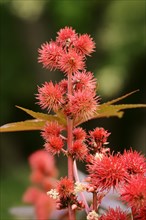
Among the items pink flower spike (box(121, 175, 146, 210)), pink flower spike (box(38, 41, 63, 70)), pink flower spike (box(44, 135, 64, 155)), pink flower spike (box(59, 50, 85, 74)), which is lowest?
pink flower spike (box(121, 175, 146, 210))

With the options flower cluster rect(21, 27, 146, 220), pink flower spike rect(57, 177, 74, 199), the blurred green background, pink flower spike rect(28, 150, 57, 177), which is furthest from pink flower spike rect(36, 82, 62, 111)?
the blurred green background

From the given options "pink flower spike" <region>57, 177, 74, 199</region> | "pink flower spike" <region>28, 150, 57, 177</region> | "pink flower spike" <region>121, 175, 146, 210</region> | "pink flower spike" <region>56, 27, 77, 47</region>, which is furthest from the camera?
"pink flower spike" <region>28, 150, 57, 177</region>

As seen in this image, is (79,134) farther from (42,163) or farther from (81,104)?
(42,163)

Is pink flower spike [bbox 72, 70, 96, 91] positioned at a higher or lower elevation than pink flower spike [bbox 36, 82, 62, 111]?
higher

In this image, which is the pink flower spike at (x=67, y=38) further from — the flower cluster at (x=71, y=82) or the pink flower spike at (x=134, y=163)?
the pink flower spike at (x=134, y=163)

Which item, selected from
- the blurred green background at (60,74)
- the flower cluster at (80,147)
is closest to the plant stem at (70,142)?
the flower cluster at (80,147)

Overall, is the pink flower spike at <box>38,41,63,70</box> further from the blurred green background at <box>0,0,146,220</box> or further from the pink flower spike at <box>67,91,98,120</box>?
the blurred green background at <box>0,0,146,220</box>

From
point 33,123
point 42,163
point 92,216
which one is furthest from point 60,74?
point 92,216
